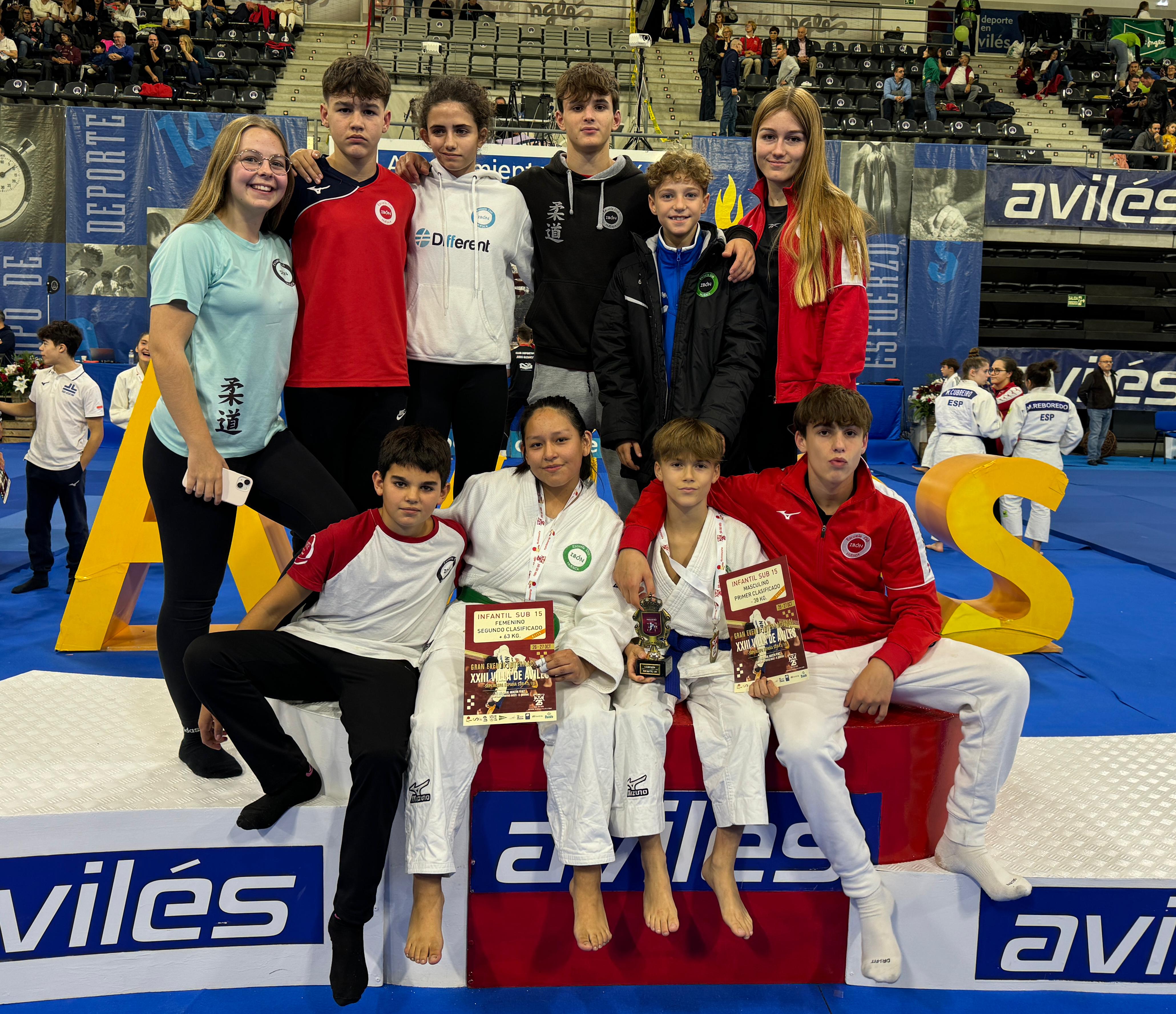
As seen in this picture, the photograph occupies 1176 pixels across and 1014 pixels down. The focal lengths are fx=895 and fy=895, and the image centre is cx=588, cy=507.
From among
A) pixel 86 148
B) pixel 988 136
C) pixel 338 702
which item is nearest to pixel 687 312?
pixel 338 702

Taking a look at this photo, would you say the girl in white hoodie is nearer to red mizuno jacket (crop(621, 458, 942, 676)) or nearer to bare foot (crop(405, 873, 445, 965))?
red mizuno jacket (crop(621, 458, 942, 676))

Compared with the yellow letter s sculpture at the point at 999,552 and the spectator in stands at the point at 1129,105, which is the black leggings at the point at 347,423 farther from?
the spectator in stands at the point at 1129,105

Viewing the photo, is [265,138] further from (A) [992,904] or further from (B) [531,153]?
(B) [531,153]

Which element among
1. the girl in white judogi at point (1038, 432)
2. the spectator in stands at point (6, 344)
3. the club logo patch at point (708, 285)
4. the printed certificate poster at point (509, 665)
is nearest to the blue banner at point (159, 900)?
the printed certificate poster at point (509, 665)

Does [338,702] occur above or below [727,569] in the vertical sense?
below

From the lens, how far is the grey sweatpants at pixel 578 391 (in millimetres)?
3174

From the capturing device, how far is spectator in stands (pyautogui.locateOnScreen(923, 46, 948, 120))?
1600cm

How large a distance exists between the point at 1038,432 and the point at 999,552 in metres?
3.27

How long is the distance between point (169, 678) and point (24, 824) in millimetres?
536

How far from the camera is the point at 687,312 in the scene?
118 inches

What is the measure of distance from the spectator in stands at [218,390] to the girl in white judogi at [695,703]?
987 mm

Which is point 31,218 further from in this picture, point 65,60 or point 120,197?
point 65,60

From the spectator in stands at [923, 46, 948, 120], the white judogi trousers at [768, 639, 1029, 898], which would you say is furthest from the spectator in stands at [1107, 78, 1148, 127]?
the white judogi trousers at [768, 639, 1029, 898]

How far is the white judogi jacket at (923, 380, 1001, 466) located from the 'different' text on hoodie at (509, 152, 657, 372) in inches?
215
